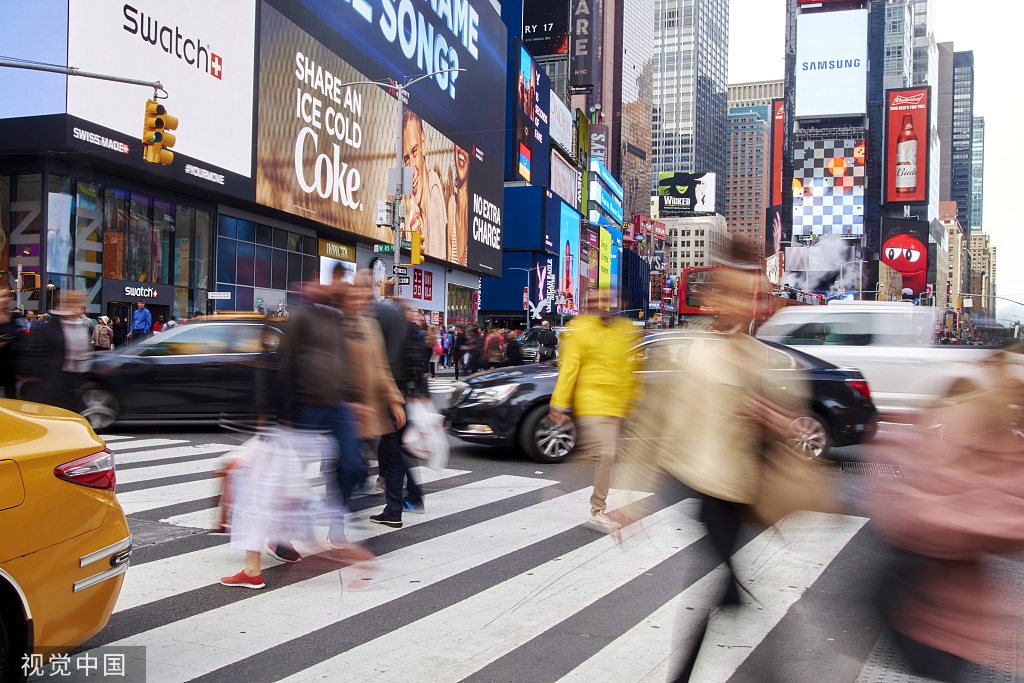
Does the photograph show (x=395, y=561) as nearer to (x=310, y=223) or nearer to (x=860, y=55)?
(x=310, y=223)

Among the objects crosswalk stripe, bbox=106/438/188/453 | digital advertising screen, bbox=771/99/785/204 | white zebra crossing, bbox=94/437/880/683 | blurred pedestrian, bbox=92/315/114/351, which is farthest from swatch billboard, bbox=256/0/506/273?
digital advertising screen, bbox=771/99/785/204

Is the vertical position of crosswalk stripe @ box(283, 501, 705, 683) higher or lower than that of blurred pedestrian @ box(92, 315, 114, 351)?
lower

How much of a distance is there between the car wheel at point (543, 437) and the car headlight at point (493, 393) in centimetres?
36

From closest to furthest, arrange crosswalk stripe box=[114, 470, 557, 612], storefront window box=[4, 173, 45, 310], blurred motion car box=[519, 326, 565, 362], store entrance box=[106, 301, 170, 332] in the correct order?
crosswalk stripe box=[114, 470, 557, 612] → storefront window box=[4, 173, 45, 310] → store entrance box=[106, 301, 170, 332] → blurred motion car box=[519, 326, 565, 362]

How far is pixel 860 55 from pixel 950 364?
100837 mm

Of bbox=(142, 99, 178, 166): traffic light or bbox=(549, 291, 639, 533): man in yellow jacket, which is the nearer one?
bbox=(549, 291, 639, 533): man in yellow jacket

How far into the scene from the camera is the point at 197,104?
74.2 ft

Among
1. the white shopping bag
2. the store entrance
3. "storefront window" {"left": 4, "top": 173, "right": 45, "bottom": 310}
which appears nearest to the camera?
the white shopping bag

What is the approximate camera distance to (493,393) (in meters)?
8.95

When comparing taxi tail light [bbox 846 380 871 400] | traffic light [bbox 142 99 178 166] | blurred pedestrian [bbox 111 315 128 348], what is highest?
traffic light [bbox 142 99 178 166]

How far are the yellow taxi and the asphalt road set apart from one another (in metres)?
0.60

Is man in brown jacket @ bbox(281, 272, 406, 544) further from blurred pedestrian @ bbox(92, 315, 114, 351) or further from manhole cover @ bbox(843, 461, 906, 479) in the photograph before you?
blurred pedestrian @ bbox(92, 315, 114, 351)

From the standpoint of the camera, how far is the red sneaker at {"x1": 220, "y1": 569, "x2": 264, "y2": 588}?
4547 millimetres

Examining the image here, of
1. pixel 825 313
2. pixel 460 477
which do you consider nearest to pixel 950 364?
pixel 825 313
